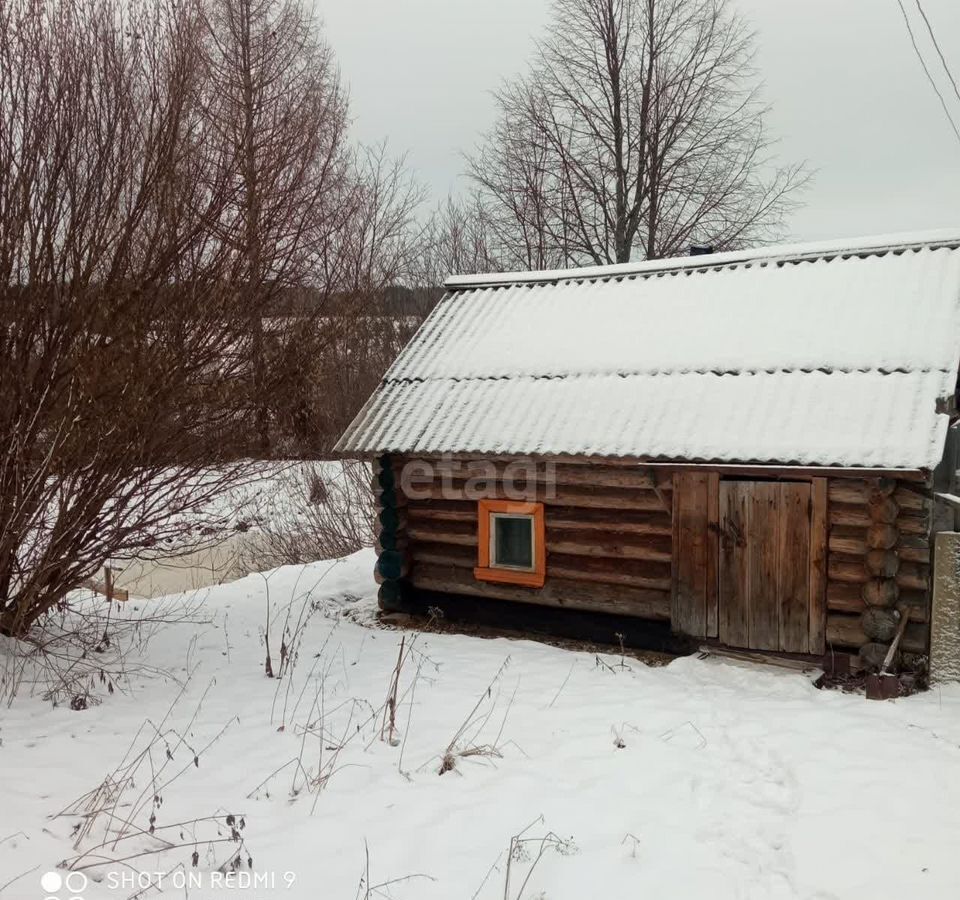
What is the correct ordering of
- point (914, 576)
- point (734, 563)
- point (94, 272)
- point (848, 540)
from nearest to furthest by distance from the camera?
point (94, 272) → point (914, 576) → point (848, 540) → point (734, 563)

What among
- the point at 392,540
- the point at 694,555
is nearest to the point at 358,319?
the point at 392,540

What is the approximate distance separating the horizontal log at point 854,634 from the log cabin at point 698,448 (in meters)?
0.01

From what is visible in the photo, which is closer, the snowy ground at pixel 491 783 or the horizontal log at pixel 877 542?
the snowy ground at pixel 491 783

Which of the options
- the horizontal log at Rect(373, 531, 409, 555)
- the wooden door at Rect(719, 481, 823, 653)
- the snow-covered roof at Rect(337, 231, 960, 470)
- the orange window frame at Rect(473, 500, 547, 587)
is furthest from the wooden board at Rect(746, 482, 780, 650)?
the horizontal log at Rect(373, 531, 409, 555)

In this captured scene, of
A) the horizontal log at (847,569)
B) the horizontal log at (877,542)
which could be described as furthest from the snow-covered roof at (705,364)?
the horizontal log at (847,569)

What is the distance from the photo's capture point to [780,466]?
716 centimetres

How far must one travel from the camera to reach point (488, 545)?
9211 mm

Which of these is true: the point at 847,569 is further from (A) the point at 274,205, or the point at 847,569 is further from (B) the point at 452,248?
(B) the point at 452,248

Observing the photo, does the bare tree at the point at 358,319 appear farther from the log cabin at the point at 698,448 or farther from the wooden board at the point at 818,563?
the wooden board at the point at 818,563

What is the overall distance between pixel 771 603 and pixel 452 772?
12.7 ft

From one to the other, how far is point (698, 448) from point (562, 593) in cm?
237

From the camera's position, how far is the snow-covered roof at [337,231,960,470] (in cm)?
728

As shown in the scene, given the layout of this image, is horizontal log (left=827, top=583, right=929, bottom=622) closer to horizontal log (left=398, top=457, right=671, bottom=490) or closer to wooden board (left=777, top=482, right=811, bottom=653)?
wooden board (left=777, top=482, right=811, bottom=653)

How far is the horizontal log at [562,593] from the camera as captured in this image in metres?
8.36
